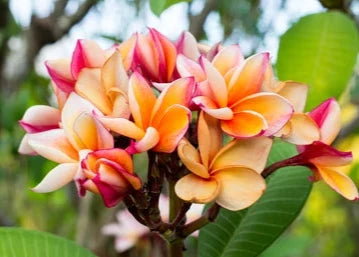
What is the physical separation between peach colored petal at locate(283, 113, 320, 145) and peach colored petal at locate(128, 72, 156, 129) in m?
0.11

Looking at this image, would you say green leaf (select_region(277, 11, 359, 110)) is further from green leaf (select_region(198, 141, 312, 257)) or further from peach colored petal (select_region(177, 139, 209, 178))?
peach colored petal (select_region(177, 139, 209, 178))

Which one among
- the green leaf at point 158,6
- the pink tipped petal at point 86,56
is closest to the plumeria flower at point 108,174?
the pink tipped petal at point 86,56

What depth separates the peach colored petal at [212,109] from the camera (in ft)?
1.80

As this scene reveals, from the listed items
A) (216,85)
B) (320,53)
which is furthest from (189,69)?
(320,53)

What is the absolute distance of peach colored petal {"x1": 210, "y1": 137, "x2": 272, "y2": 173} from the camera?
55 centimetres

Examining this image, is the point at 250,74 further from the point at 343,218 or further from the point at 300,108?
the point at 343,218

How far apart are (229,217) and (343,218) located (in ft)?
14.8

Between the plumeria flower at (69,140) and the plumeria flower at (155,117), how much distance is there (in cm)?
1

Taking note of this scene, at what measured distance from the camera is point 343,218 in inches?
199

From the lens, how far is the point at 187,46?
2.12 feet

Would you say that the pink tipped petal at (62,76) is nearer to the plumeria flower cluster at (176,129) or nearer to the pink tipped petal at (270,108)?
the plumeria flower cluster at (176,129)

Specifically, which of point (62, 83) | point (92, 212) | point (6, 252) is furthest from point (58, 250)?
point (92, 212)

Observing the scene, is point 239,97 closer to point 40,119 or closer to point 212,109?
point 212,109

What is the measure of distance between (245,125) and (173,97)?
0.20 ft
